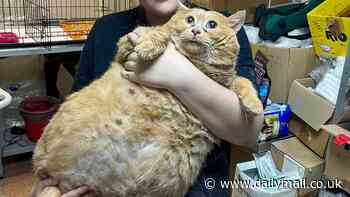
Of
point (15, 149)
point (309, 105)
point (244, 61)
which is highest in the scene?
point (244, 61)

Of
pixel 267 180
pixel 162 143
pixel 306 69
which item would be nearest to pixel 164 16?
pixel 162 143

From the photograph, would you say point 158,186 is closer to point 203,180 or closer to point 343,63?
point 203,180

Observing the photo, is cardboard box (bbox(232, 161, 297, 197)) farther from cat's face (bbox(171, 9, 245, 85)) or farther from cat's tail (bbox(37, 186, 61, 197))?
cat's tail (bbox(37, 186, 61, 197))

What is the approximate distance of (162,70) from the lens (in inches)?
34.7

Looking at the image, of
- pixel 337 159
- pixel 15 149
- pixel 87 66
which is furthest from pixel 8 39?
pixel 337 159

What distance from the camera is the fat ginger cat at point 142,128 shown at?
0.80 meters

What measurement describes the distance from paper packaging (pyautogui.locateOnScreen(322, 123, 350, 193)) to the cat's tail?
119 centimetres

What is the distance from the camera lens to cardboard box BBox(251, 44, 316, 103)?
1868 millimetres

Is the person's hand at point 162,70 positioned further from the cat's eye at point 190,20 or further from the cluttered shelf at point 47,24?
the cluttered shelf at point 47,24

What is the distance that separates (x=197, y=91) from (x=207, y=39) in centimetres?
14

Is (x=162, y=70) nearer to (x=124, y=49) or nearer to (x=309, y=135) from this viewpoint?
(x=124, y=49)

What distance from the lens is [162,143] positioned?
83 centimetres

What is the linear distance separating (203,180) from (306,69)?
3.81ft

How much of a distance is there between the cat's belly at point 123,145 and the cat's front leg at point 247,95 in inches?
5.9
